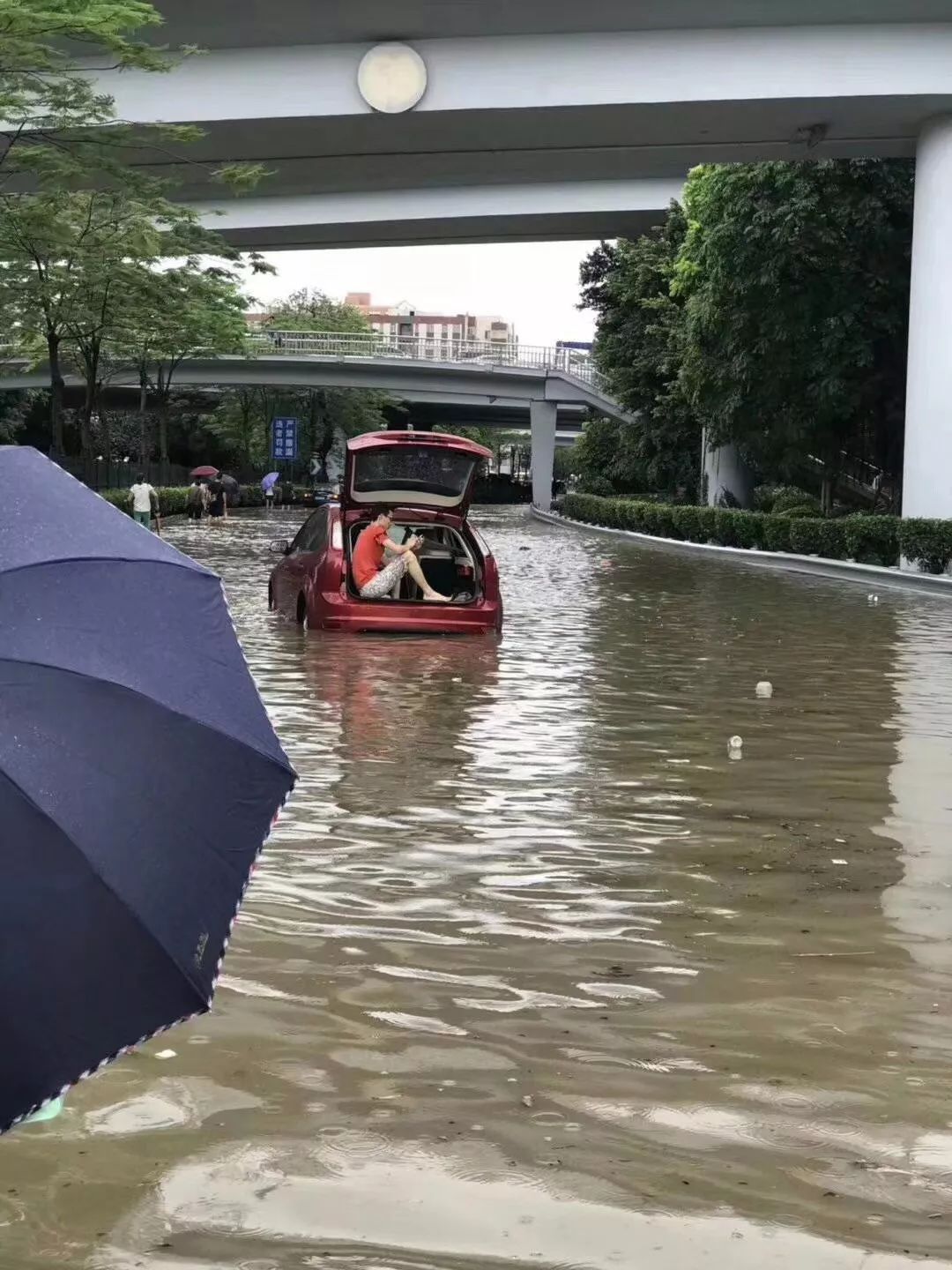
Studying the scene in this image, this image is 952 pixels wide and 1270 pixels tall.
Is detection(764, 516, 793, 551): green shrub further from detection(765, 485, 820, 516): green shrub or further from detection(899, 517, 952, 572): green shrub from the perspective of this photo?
detection(899, 517, 952, 572): green shrub

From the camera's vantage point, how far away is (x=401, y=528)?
16594 mm

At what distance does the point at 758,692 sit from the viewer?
42.4 feet

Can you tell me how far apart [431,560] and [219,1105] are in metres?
12.5

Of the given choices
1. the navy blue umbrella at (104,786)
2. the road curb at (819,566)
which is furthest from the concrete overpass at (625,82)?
the navy blue umbrella at (104,786)

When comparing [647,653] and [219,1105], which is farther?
[647,653]

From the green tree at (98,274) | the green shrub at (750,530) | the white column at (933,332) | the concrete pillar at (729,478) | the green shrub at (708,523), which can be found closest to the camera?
the green tree at (98,274)

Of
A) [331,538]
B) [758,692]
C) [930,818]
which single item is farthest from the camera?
[331,538]

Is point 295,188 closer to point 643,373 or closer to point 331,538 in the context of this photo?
point 643,373

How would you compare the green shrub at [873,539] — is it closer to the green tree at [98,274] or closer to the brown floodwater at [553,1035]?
the green tree at [98,274]

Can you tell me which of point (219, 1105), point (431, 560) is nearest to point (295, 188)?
point (431, 560)

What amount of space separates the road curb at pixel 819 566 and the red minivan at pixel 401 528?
466 inches

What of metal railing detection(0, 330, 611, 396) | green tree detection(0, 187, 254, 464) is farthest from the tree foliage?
metal railing detection(0, 330, 611, 396)

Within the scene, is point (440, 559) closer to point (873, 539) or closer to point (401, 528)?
point (401, 528)

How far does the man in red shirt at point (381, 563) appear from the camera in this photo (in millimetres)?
15773
